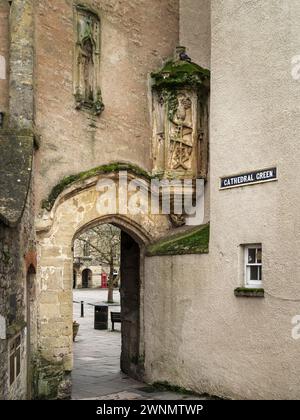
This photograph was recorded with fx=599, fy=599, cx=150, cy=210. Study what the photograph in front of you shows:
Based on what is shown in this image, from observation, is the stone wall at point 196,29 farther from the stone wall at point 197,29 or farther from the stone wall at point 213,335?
the stone wall at point 213,335

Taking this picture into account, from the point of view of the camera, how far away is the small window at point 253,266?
1069 cm

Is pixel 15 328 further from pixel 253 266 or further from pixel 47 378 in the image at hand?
pixel 253 266

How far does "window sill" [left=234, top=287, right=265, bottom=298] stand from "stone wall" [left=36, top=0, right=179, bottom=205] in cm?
390

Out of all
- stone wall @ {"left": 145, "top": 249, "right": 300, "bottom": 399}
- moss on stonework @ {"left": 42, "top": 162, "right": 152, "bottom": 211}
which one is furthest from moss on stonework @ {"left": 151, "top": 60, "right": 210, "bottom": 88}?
stone wall @ {"left": 145, "top": 249, "right": 300, "bottom": 399}

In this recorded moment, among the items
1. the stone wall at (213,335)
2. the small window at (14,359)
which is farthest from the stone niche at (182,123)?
the small window at (14,359)

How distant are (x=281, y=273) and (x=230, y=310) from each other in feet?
4.61

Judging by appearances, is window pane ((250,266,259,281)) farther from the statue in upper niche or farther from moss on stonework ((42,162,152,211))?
moss on stonework ((42,162,152,211))

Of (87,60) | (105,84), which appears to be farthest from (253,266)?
(87,60)

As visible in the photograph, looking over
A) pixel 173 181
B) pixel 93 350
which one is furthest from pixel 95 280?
pixel 173 181

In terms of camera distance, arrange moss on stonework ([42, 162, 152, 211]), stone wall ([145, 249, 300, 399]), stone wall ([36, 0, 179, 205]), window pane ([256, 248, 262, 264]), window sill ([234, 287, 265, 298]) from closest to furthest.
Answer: stone wall ([145, 249, 300, 399]) < window sill ([234, 287, 265, 298]) < window pane ([256, 248, 262, 264]) < moss on stonework ([42, 162, 152, 211]) < stone wall ([36, 0, 179, 205])

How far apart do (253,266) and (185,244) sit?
5.95 ft

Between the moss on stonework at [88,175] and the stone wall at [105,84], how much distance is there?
0.44 ft

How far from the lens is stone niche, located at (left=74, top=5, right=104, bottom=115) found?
12344mm

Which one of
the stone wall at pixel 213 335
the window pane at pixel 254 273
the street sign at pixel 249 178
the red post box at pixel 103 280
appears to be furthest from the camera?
the red post box at pixel 103 280
